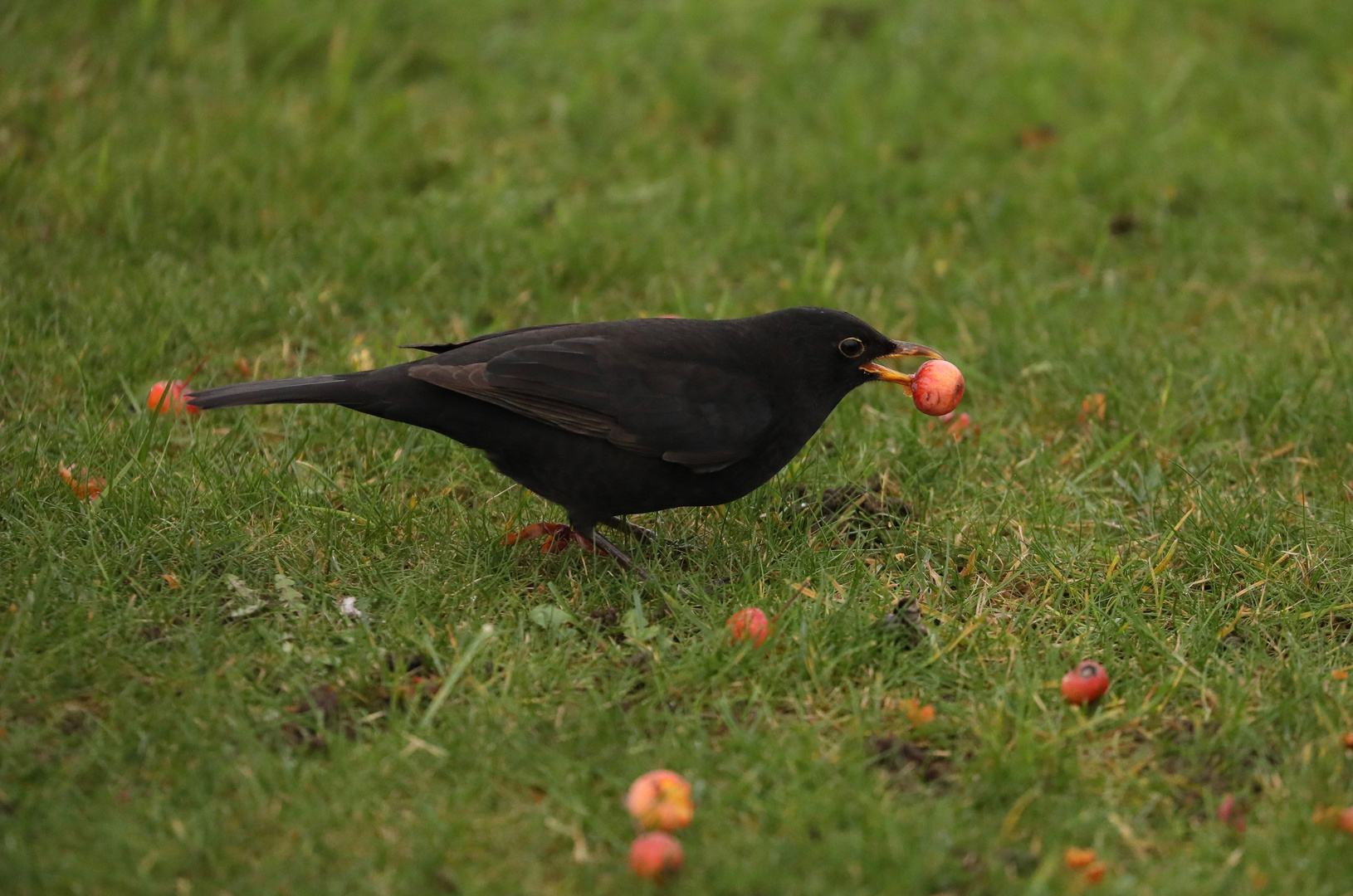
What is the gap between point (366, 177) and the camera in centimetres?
648

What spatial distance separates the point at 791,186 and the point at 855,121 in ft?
2.53

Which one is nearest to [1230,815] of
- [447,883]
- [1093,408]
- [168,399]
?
[447,883]

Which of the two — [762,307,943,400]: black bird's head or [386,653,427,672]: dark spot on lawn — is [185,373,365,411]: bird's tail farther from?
[762,307,943,400]: black bird's head

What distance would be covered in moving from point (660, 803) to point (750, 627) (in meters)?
0.72

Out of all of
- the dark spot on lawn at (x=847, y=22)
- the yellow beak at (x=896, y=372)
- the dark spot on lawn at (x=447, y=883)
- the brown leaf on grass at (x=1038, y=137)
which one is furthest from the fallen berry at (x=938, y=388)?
the dark spot on lawn at (x=847, y=22)

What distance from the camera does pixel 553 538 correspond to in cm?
411

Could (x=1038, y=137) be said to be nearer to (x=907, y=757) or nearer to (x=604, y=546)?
(x=604, y=546)

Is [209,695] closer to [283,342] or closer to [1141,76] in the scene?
[283,342]

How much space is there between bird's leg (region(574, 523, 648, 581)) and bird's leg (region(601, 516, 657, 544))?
16 cm

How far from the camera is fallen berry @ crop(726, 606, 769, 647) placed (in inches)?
136

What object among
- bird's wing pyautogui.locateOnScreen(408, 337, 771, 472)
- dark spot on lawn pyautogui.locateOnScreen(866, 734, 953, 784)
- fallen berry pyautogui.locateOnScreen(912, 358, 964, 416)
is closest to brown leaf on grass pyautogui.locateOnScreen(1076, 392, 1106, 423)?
fallen berry pyautogui.locateOnScreen(912, 358, 964, 416)

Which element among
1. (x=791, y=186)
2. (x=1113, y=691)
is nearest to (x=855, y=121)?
(x=791, y=186)

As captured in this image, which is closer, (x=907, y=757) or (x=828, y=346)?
(x=907, y=757)

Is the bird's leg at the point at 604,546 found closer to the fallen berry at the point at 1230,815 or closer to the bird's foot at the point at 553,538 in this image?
the bird's foot at the point at 553,538
